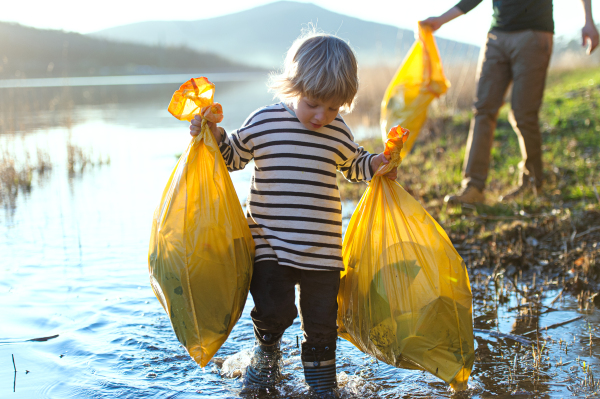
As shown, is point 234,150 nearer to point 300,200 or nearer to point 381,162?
point 300,200

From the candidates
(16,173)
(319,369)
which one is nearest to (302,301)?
(319,369)

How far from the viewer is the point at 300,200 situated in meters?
2.06

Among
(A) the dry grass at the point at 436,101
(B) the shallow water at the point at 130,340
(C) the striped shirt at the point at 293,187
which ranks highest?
(A) the dry grass at the point at 436,101

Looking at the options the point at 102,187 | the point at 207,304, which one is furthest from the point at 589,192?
the point at 102,187

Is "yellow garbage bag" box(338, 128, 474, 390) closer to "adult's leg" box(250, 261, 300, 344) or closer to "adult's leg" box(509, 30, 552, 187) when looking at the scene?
"adult's leg" box(250, 261, 300, 344)

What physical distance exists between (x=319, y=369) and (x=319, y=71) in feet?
3.87

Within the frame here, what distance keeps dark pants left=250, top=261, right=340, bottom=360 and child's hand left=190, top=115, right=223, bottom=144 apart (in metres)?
0.54

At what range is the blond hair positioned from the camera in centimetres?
192

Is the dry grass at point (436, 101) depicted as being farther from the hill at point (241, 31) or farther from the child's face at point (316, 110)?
the hill at point (241, 31)

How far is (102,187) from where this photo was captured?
638 cm

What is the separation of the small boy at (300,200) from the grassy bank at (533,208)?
0.49 metres

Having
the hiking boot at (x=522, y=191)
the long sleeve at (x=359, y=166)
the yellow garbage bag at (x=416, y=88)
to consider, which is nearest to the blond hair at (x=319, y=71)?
the long sleeve at (x=359, y=166)

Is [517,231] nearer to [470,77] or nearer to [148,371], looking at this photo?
[148,371]

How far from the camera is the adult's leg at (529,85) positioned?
4070 mm
